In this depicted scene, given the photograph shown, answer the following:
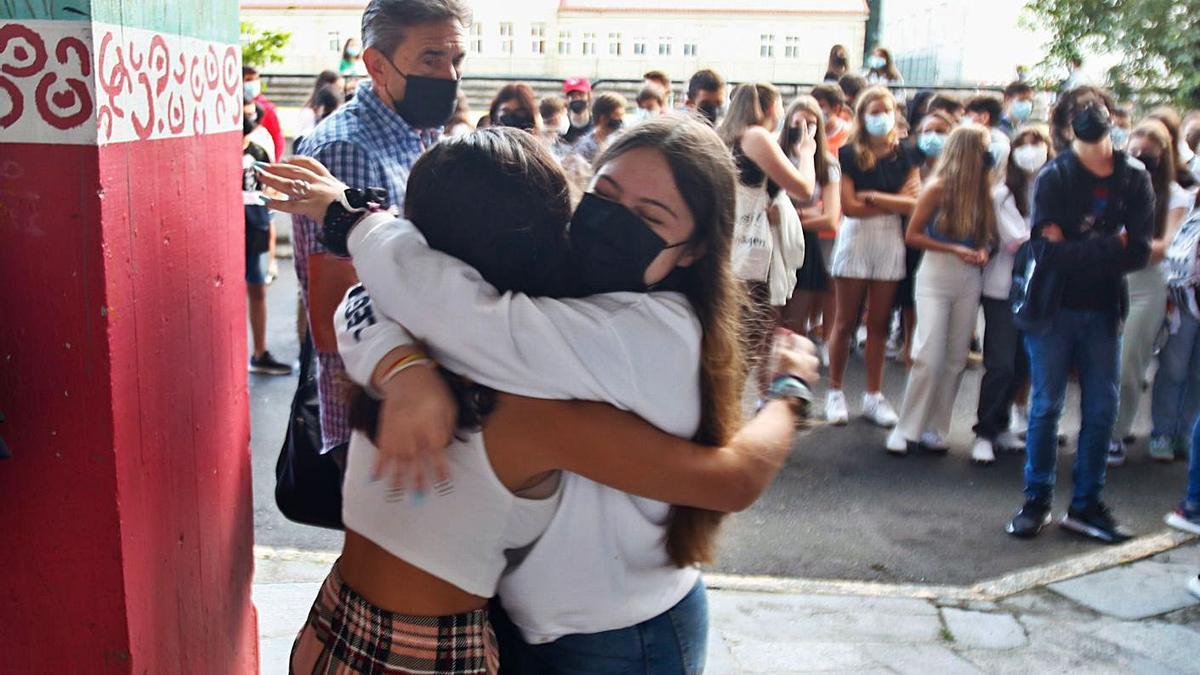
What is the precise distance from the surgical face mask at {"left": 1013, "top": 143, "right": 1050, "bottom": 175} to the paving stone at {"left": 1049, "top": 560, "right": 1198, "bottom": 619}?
7.14ft

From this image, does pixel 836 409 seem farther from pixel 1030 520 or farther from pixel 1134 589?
pixel 1134 589

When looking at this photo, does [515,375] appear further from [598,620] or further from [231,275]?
[231,275]

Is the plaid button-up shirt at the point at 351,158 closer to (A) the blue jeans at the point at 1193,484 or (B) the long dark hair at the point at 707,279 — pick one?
(B) the long dark hair at the point at 707,279

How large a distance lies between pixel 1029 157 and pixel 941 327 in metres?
0.99

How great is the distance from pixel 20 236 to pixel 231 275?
29.1 inches

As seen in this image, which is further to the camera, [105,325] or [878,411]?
[878,411]

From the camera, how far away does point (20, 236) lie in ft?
5.82

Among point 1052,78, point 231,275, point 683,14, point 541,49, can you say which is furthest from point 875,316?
point 541,49

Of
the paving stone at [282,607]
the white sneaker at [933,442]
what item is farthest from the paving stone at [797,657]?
the white sneaker at [933,442]

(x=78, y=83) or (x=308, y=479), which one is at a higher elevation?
(x=78, y=83)

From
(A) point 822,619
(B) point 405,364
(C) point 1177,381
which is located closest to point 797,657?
(A) point 822,619

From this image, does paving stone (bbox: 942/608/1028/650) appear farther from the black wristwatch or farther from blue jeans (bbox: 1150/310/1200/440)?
the black wristwatch

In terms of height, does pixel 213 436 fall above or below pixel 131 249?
below

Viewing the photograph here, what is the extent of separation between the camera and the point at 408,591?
171 cm
